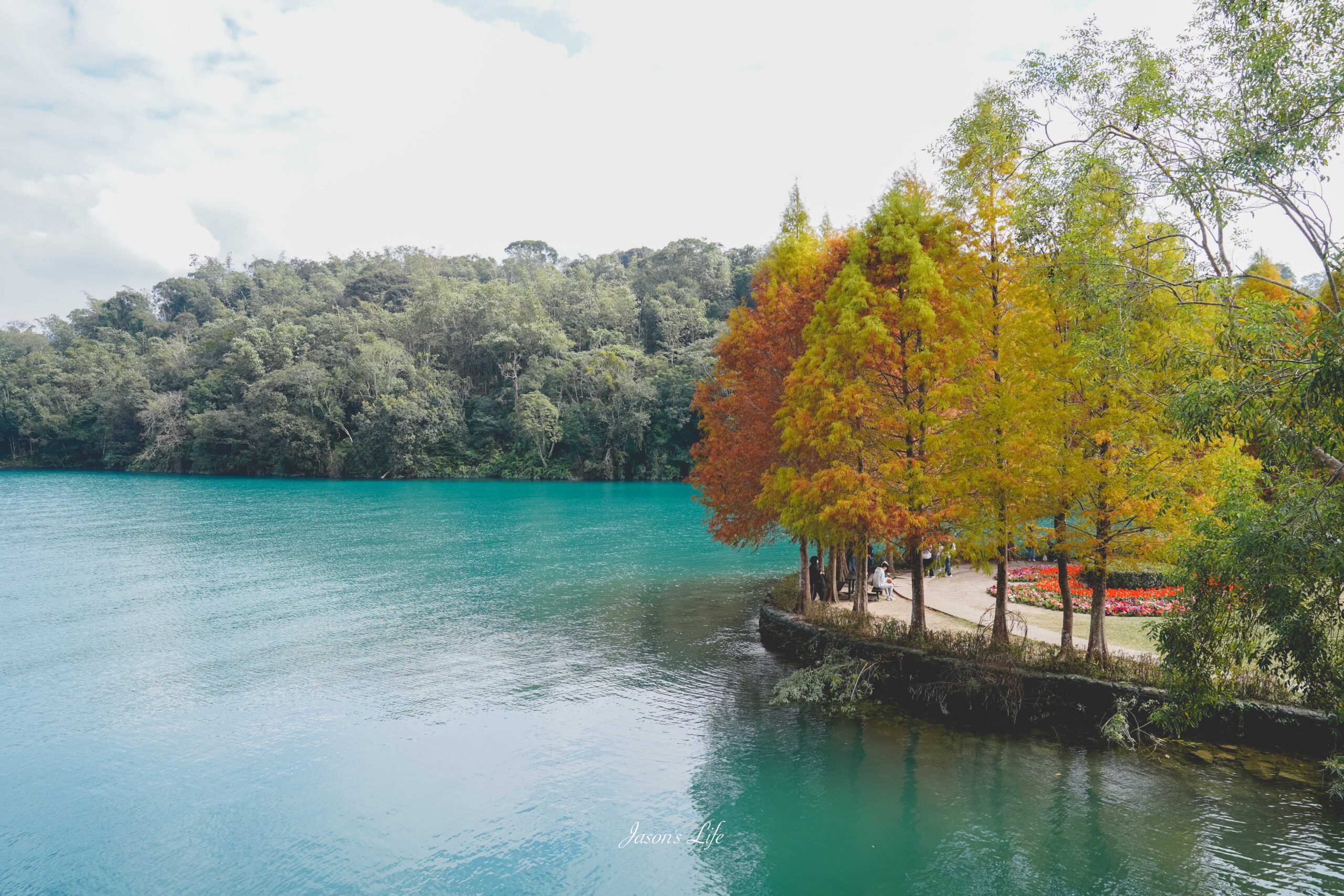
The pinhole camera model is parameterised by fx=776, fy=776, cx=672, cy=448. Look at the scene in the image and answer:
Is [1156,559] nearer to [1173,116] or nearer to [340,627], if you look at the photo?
[1173,116]

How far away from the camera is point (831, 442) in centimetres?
1781

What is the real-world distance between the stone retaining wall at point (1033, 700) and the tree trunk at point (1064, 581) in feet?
3.10

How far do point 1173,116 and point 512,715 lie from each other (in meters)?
16.8

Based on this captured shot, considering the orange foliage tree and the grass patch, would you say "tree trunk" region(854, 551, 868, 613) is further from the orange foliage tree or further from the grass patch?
the orange foliage tree

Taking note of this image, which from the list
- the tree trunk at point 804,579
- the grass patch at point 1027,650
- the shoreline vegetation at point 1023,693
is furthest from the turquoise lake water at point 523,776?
Answer: the tree trunk at point 804,579

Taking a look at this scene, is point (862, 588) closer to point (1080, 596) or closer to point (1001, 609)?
point (1001, 609)

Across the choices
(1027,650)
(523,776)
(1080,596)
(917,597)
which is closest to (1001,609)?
(1027,650)

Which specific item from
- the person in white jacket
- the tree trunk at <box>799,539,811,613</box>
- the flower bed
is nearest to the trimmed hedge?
the flower bed

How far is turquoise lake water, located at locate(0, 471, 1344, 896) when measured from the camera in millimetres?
11367

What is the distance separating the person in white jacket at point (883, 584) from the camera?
81.0 feet

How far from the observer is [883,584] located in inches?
976

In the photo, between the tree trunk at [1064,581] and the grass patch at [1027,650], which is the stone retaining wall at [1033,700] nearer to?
the grass patch at [1027,650]

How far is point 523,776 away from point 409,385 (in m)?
78.3

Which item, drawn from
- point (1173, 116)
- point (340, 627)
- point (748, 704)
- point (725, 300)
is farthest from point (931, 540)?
point (725, 300)
